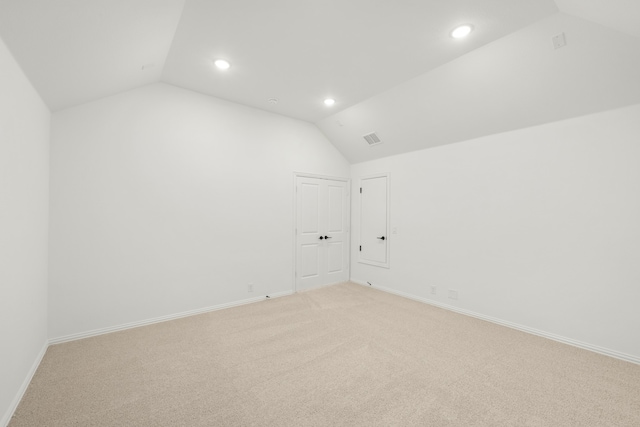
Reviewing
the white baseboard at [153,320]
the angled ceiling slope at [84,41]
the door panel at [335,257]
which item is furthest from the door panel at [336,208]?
the angled ceiling slope at [84,41]

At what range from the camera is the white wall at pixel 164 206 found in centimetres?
289

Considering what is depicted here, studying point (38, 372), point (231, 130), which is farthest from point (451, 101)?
point (38, 372)

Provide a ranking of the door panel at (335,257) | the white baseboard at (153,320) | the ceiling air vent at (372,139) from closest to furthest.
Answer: the white baseboard at (153,320) < the ceiling air vent at (372,139) < the door panel at (335,257)

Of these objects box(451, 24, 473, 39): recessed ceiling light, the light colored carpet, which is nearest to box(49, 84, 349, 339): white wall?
the light colored carpet

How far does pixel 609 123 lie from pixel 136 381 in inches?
198

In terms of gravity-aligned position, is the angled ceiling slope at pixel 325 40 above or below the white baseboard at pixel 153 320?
above

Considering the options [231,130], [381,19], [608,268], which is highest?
[381,19]

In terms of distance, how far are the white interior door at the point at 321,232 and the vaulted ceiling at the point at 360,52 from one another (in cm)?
180

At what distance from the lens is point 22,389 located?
1.99 metres

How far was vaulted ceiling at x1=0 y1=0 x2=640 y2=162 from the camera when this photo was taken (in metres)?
1.89

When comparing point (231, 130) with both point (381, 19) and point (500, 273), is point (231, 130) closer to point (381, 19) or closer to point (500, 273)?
point (381, 19)

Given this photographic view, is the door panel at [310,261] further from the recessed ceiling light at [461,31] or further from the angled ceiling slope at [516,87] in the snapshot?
the recessed ceiling light at [461,31]

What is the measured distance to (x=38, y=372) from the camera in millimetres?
2270

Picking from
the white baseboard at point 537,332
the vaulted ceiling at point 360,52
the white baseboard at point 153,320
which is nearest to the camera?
the vaulted ceiling at point 360,52
